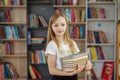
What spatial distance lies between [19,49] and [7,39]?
383 mm

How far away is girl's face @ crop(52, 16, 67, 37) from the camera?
179 cm

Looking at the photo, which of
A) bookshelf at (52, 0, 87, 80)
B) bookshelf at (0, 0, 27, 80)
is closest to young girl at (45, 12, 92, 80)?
bookshelf at (52, 0, 87, 80)

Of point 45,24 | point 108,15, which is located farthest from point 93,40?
point 45,24

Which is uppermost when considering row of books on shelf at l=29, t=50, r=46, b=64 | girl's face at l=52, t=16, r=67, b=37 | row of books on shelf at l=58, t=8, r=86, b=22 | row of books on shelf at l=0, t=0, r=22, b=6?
row of books on shelf at l=0, t=0, r=22, b=6

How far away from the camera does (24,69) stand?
5.01 m

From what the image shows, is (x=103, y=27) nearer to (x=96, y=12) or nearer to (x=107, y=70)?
(x=96, y=12)

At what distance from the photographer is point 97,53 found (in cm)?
482

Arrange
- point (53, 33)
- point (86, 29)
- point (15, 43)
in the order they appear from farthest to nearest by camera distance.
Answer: point (15, 43) < point (86, 29) < point (53, 33)

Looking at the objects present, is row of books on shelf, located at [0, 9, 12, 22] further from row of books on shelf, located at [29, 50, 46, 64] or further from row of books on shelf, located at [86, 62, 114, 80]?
row of books on shelf, located at [86, 62, 114, 80]

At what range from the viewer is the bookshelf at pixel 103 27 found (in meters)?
4.76

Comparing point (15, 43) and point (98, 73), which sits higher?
point (15, 43)

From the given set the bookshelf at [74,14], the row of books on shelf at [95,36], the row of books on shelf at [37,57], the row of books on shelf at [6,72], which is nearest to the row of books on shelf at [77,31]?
the bookshelf at [74,14]

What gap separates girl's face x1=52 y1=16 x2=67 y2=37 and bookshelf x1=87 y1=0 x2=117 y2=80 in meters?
3.00

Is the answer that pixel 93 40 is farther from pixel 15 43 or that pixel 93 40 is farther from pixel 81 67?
pixel 81 67
